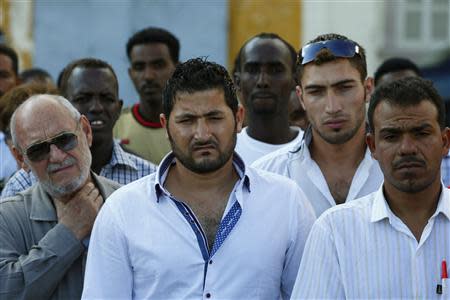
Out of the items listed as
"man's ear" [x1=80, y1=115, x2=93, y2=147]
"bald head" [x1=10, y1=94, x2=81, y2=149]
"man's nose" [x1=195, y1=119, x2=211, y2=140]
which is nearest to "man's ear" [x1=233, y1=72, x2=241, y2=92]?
"man's ear" [x1=80, y1=115, x2=93, y2=147]

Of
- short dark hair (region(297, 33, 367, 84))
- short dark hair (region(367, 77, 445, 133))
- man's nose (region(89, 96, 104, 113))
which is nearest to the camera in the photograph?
short dark hair (region(367, 77, 445, 133))

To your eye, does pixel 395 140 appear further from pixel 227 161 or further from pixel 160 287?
pixel 160 287

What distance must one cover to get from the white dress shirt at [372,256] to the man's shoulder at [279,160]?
1064mm

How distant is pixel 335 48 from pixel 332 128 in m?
0.42

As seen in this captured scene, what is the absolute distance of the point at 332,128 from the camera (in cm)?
529

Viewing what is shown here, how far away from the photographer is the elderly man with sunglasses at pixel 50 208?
15.3 feet

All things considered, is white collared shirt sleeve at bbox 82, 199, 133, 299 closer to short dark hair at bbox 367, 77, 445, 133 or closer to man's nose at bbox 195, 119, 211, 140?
man's nose at bbox 195, 119, 211, 140

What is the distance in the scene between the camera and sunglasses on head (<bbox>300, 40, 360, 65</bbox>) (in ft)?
17.5

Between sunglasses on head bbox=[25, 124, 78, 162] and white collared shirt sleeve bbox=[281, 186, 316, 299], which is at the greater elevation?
sunglasses on head bbox=[25, 124, 78, 162]

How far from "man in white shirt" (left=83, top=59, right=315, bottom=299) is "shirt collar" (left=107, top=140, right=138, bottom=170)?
1437 millimetres

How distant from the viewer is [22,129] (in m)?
5.07

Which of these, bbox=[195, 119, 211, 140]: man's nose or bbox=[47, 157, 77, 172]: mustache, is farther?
bbox=[47, 157, 77, 172]: mustache

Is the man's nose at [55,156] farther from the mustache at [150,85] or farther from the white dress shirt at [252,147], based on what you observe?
the mustache at [150,85]

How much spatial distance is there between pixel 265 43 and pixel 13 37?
8.06 m
